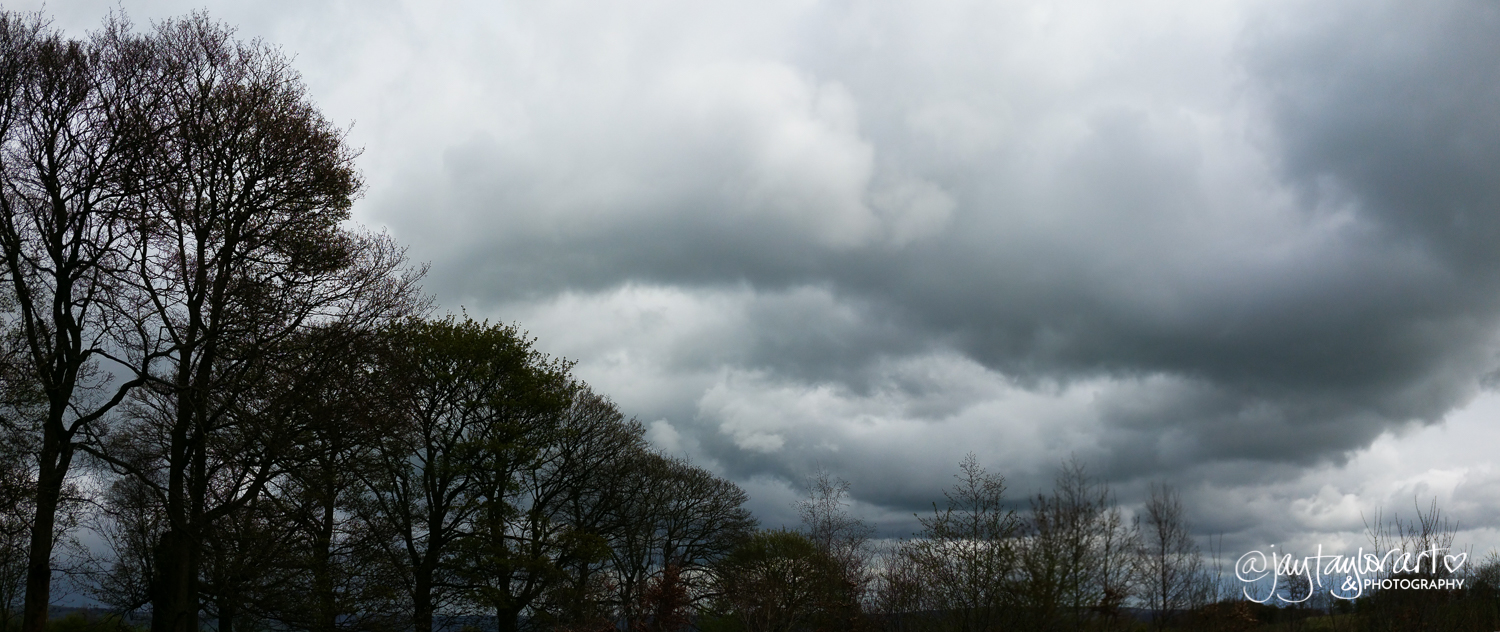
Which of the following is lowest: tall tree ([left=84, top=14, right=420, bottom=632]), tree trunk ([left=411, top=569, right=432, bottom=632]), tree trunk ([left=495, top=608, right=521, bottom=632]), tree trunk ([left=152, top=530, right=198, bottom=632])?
tree trunk ([left=495, top=608, right=521, bottom=632])

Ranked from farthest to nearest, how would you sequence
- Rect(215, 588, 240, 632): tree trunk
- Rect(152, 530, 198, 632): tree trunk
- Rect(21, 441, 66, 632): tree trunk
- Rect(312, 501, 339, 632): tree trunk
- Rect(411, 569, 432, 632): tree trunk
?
Rect(411, 569, 432, 632): tree trunk
Rect(312, 501, 339, 632): tree trunk
Rect(215, 588, 240, 632): tree trunk
Rect(152, 530, 198, 632): tree trunk
Rect(21, 441, 66, 632): tree trunk

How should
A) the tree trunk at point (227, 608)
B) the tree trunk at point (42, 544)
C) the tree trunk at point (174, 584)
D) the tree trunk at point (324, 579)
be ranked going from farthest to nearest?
the tree trunk at point (324, 579)
the tree trunk at point (227, 608)
the tree trunk at point (174, 584)
the tree trunk at point (42, 544)

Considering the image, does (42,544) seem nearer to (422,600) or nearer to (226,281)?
(226,281)

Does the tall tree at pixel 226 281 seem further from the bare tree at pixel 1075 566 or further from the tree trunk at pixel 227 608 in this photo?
the bare tree at pixel 1075 566

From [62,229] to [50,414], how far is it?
9.51 ft

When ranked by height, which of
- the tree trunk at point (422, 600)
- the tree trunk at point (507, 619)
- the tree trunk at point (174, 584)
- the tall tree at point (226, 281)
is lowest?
the tree trunk at point (507, 619)

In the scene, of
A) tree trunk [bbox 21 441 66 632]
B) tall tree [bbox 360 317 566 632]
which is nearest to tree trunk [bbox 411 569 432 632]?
tall tree [bbox 360 317 566 632]

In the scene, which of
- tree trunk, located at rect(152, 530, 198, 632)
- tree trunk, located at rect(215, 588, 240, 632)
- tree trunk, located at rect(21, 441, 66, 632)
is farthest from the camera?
tree trunk, located at rect(215, 588, 240, 632)

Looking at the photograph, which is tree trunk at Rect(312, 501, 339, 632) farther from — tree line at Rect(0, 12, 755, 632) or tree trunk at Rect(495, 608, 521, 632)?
tree trunk at Rect(495, 608, 521, 632)

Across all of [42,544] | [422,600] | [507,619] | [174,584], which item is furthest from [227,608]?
[507,619]

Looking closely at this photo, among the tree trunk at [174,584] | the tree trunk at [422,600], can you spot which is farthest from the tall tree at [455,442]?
the tree trunk at [174,584]

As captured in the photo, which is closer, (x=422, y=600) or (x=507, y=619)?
(x=422, y=600)

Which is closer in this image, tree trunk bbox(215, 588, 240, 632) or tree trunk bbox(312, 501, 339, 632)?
tree trunk bbox(215, 588, 240, 632)

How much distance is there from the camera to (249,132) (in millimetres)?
15594
